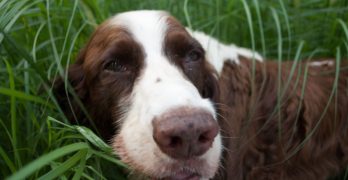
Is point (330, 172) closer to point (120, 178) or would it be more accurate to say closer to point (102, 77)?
point (120, 178)

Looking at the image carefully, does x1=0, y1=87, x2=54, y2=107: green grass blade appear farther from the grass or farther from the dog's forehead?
the dog's forehead

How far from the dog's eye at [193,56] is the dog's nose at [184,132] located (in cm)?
69

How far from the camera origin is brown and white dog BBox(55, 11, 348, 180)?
2.15 meters

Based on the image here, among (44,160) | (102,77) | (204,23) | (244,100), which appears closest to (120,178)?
(102,77)

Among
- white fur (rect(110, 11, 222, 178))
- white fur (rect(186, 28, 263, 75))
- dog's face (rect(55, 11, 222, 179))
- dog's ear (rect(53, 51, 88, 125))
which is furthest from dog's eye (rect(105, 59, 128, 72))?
white fur (rect(186, 28, 263, 75))

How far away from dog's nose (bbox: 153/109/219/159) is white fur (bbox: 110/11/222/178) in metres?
0.05

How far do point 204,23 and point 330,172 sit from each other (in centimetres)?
120

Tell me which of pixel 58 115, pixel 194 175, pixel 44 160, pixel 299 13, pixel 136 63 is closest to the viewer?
pixel 44 160

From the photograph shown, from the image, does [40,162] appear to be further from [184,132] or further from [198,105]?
[198,105]

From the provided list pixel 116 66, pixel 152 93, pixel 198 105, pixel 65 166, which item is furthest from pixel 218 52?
pixel 65 166

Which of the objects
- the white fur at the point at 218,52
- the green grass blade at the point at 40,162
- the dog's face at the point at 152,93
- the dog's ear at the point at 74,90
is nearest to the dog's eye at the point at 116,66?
the dog's face at the point at 152,93

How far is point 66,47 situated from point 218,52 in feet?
2.74

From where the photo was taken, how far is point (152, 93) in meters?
2.29

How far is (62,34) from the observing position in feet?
10.2
